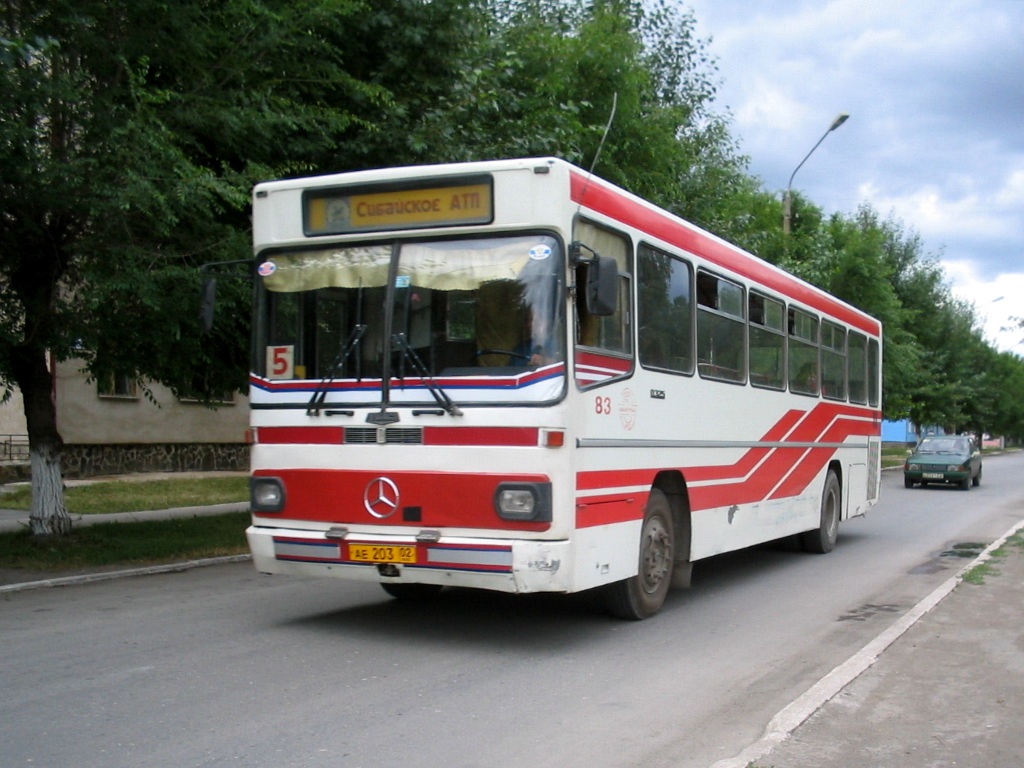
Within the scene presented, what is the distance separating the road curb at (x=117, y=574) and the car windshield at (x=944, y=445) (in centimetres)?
2454

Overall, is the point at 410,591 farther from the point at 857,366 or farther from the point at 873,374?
the point at 873,374

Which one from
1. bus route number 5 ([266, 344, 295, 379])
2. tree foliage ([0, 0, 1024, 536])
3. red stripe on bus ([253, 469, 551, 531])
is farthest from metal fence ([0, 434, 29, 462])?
red stripe on bus ([253, 469, 551, 531])

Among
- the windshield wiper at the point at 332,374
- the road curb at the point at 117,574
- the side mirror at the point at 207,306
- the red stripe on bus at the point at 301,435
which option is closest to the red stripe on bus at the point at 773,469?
the red stripe on bus at the point at 301,435

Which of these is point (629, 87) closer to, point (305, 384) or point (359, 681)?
point (305, 384)

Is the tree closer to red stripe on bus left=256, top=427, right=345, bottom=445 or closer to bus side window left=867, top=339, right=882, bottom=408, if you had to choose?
red stripe on bus left=256, top=427, right=345, bottom=445

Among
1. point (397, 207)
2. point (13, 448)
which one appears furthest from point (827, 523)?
point (13, 448)

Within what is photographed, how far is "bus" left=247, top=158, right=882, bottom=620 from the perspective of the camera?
7.52m

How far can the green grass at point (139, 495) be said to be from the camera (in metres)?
19.4

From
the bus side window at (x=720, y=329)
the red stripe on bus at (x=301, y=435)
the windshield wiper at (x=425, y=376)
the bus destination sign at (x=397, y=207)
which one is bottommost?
the red stripe on bus at (x=301, y=435)

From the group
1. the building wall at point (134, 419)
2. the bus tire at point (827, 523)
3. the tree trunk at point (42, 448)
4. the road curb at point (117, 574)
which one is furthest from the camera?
the building wall at point (134, 419)

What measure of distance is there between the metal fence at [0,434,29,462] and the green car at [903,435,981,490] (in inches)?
920

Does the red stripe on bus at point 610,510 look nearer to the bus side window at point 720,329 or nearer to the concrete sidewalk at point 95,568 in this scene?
the bus side window at point 720,329

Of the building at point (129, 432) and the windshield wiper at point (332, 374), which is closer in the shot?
the windshield wiper at point (332, 374)

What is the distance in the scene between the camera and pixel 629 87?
61.3ft
